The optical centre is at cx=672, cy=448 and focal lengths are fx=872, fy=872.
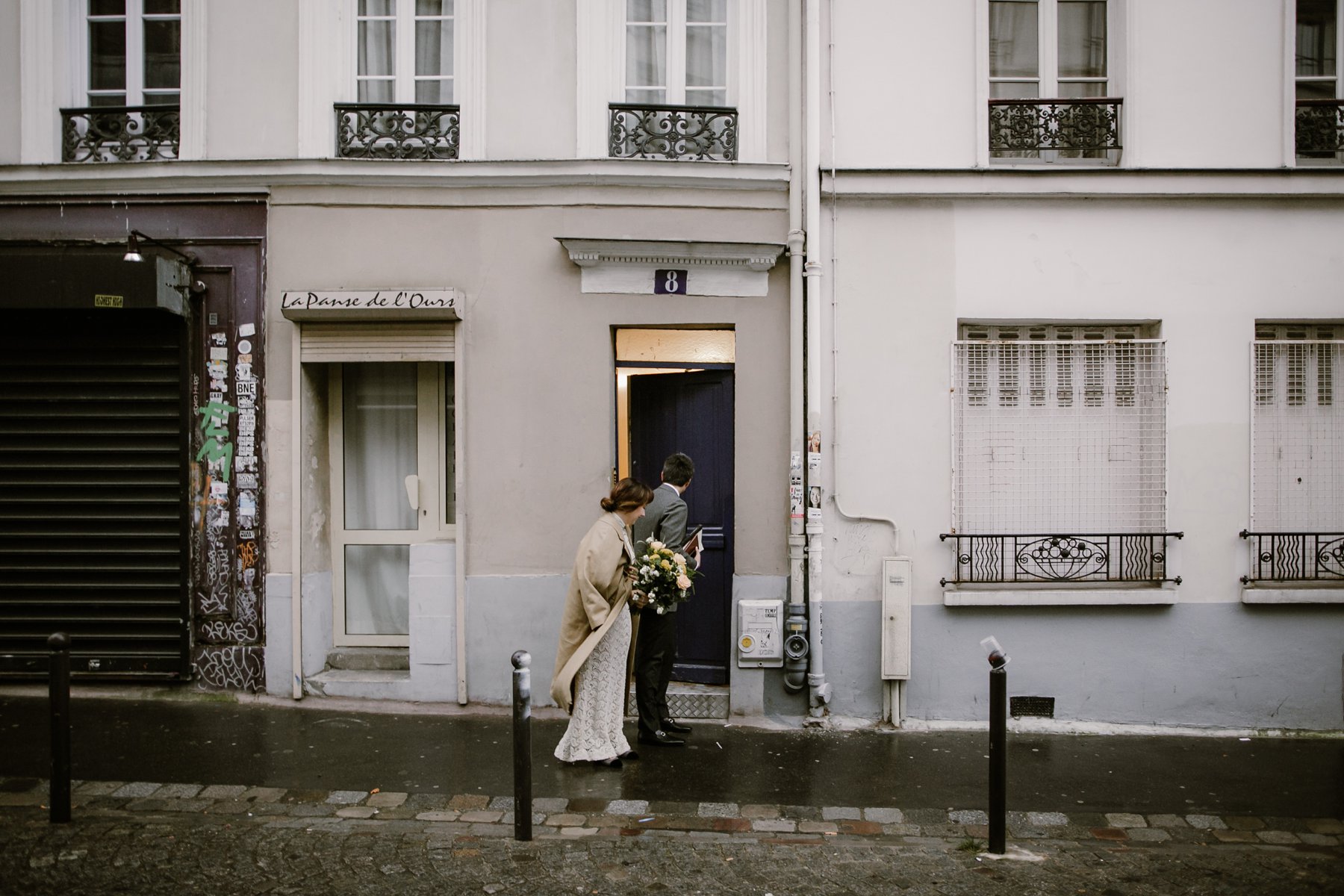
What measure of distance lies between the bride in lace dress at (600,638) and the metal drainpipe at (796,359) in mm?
1432

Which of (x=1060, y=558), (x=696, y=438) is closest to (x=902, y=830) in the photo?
(x=1060, y=558)

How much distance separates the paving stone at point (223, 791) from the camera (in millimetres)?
5207

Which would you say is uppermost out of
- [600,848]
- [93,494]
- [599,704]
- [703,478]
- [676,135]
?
[676,135]

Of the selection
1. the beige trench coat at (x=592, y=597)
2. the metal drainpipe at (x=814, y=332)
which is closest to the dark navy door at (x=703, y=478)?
the metal drainpipe at (x=814, y=332)

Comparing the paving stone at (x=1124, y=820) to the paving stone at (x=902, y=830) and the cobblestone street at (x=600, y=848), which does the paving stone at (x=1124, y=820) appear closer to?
the cobblestone street at (x=600, y=848)

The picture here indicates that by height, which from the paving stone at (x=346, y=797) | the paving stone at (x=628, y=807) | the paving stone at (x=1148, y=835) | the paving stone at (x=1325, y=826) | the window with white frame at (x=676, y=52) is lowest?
the paving stone at (x=1325, y=826)

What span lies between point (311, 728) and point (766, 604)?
137 inches

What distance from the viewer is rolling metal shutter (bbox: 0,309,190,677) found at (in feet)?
23.1

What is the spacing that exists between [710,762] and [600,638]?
3.88 ft

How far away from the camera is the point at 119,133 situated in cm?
709

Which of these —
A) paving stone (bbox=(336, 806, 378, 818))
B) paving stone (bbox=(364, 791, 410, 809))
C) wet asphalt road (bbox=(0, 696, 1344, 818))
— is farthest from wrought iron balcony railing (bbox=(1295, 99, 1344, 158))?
paving stone (bbox=(336, 806, 378, 818))

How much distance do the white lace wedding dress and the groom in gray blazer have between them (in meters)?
0.34

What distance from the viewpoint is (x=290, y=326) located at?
690cm

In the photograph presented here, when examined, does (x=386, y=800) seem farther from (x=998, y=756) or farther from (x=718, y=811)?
(x=998, y=756)
